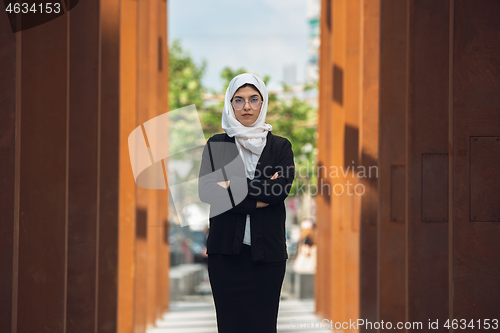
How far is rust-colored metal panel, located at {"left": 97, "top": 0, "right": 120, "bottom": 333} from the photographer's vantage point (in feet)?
17.3

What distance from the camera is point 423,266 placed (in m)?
4.19

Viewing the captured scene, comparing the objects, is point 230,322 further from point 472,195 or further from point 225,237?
point 472,195

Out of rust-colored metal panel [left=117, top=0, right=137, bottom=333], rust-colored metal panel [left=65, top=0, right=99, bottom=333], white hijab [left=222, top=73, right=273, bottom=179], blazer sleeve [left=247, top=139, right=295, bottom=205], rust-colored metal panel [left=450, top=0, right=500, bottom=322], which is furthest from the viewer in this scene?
rust-colored metal panel [left=117, top=0, right=137, bottom=333]

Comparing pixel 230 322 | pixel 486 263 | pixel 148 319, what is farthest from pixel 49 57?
pixel 148 319

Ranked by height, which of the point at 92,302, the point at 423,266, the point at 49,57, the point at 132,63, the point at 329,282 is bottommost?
the point at 329,282

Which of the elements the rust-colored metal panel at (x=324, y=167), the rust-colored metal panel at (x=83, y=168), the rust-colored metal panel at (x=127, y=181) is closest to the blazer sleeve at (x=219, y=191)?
the rust-colored metal panel at (x=83, y=168)

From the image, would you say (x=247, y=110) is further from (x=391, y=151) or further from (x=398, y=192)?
(x=398, y=192)

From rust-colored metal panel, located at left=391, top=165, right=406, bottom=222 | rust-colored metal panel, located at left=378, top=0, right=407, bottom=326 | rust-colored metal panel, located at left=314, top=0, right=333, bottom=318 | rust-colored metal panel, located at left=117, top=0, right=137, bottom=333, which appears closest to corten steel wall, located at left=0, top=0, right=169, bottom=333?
rust-colored metal panel, located at left=117, top=0, right=137, bottom=333

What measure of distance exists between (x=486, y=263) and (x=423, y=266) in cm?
58

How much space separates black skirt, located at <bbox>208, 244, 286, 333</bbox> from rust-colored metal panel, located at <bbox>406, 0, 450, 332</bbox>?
4.84ft

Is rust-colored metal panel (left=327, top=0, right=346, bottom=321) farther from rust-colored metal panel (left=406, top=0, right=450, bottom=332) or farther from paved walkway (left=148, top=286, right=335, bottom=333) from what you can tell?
rust-colored metal panel (left=406, top=0, right=450, bottom=332)

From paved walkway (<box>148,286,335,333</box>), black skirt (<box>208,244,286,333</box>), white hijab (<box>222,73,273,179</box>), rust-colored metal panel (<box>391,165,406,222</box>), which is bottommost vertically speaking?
paved walkway (<box>148,286,335,333</box>)

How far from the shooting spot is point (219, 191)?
3.13 m

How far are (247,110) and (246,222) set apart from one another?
59 cm
